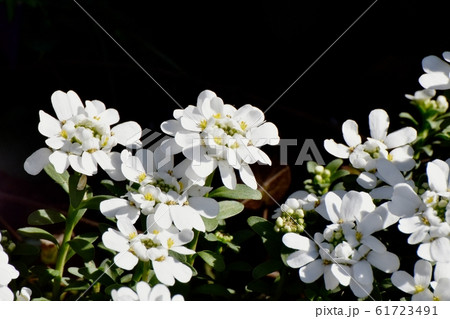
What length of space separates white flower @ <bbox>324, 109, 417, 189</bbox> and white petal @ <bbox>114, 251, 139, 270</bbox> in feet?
1.67

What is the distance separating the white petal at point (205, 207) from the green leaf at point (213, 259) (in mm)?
150

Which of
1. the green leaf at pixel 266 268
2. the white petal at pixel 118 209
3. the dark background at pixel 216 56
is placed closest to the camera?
the white petal at pixel 118 209

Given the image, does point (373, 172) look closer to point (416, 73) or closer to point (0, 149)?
point (416, 73)

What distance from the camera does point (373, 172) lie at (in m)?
1.51

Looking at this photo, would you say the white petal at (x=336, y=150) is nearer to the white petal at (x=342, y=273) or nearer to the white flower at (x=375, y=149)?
the white flower at (x=375, y=149)

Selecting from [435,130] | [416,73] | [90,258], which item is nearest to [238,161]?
[90,258]

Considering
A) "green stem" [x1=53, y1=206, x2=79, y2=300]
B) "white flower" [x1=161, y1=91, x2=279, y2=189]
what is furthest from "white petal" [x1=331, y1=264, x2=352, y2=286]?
"green stem" [x1=53, y1=206, x2=79, y2=300]

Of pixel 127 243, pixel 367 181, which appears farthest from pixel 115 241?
pixel 367 181

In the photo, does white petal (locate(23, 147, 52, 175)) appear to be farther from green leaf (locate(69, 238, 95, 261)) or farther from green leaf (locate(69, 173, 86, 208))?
green leaf (locate(69, 238, 95, 261))

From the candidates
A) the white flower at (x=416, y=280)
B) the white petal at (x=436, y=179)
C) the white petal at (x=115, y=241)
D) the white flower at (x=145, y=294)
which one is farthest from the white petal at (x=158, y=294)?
the white petal at (x=436, y=179)

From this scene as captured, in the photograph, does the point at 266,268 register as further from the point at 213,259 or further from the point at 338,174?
the point at 338,174

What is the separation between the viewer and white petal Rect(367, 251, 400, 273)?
1.33 m

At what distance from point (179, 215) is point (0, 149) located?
1003 mm

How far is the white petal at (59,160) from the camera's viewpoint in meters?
1.33
